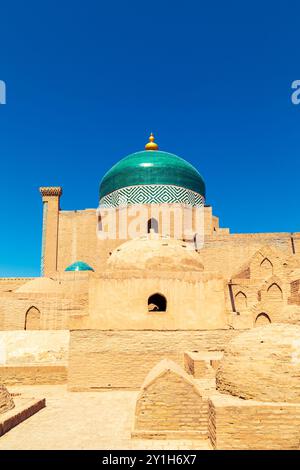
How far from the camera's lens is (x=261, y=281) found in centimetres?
1714

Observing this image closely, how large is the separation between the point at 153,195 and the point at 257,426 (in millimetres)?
19506

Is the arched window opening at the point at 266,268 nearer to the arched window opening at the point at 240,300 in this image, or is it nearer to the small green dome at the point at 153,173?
the arched window opening at the point at 240,300

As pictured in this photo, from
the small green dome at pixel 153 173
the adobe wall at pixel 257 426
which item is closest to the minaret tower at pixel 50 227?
the small green dome at pixel 153 173

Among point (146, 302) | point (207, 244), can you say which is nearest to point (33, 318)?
point (146, 302)

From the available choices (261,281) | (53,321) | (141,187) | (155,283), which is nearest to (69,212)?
(141,187)

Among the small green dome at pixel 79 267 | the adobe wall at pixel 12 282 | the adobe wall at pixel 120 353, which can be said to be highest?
the small green dome at pixel 79 267

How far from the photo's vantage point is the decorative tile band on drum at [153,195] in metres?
24.3

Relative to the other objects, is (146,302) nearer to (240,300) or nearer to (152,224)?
(240,300)

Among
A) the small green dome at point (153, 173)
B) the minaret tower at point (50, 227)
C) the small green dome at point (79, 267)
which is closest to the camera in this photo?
the small green dome at point (79, 267)

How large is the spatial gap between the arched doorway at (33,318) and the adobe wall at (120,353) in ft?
22.0

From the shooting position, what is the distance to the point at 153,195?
24.5 m

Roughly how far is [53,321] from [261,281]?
8.58 m

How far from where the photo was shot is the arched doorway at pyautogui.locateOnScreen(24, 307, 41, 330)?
16891mm

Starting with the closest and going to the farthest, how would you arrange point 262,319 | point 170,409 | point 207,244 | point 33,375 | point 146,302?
point 170,409
point 33,375
point 146,302
point 262,319
point 207,244
